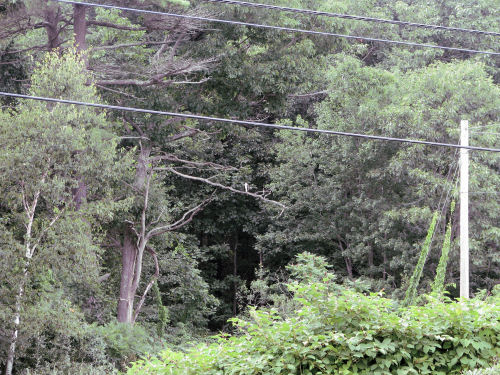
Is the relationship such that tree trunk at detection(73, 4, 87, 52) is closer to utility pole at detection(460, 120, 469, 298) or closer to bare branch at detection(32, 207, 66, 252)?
bare branch at detection(32, 207, 66, 252)

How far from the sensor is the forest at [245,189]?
4.93m

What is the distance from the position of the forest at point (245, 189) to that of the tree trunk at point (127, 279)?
0.18ft

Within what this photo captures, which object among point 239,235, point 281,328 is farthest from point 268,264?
point 281,328

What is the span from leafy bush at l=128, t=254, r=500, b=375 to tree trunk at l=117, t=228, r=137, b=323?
1228cm

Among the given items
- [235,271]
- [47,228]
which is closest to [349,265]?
[235,271]

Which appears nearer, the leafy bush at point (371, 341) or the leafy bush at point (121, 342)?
the leafy bush at point (371, 341)

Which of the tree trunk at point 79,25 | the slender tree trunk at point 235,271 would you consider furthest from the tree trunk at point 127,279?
the slender tree trunk at point 235,271

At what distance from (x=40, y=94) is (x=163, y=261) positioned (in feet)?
29.1

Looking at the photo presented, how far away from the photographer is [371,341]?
183 inches

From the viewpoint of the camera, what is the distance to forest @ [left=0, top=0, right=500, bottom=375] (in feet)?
16.2

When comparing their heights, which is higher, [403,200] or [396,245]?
[403,200]

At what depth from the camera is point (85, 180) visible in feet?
40.7

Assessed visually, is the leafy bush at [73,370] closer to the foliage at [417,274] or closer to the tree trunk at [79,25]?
the tree trunk at [79,25]

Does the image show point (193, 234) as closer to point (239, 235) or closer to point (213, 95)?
point (239, 235)
